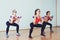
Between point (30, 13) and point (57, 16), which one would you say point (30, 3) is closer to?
point (30, 13)

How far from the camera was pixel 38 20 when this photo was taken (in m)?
4.41

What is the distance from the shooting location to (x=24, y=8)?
5758mm

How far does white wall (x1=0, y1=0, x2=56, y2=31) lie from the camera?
553 cm

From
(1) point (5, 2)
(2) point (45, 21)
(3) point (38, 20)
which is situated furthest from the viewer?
(1) point (5, 2)

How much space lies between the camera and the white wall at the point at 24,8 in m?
5.53

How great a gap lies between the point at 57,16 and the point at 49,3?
62cm

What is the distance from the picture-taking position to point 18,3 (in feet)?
18.6

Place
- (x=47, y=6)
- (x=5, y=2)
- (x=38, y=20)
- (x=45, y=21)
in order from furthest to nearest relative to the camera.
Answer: (x=47, y=6), (x=5, y=2), (x=45, y=21), (x=38, y=20)

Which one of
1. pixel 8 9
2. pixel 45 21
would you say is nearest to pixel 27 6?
pixel 8 9

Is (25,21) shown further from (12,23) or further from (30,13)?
(12,23)

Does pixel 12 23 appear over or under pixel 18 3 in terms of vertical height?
under

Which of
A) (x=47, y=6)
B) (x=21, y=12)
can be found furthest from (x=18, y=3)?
(x=47, y=6)

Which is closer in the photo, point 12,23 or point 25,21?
point 12,23

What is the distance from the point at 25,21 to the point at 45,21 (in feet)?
3.80
